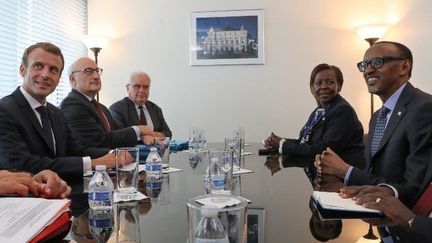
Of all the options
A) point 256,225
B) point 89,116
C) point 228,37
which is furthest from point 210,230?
point 228,37

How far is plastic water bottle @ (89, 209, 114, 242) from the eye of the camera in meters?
0.94

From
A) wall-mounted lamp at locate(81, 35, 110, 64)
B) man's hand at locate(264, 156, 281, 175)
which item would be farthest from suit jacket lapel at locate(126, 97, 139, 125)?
man's hand at locate(264, 156, 281, 175)

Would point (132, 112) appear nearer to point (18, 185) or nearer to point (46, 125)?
point (46, 125)

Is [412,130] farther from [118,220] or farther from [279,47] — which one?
[279,47]

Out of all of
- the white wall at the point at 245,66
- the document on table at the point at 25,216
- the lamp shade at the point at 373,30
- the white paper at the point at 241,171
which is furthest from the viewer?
the white wall at the point at 245,66

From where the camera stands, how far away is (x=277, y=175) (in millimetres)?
1826

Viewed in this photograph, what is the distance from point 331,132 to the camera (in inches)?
97.7

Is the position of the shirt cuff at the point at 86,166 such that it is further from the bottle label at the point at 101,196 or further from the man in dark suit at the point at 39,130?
the bottle label at the point at 101,196

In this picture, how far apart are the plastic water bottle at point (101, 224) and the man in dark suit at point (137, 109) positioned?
2375 millimetres

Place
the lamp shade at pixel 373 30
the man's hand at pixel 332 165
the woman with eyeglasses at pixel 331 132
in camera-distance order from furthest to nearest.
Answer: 1. the lamp shade at pixel 373 30
2. the woman with eyeglasses at pixel 331 132
3. the man's hand at pixel 332 165

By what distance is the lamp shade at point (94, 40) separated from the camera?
4.39m

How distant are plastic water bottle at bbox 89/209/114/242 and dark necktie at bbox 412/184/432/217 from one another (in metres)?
0.94

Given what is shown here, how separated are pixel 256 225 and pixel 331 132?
1639 millimetres

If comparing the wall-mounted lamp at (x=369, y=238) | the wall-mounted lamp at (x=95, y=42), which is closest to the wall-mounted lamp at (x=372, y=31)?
the wall-mounted lamp at (x=95, y=42)
